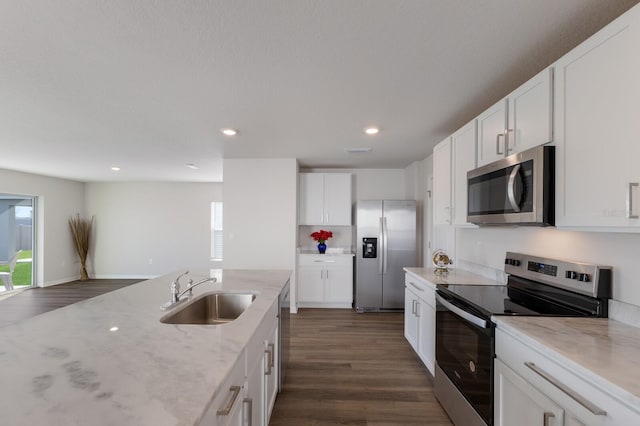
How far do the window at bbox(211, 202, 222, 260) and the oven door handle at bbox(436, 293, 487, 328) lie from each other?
19.7 ft

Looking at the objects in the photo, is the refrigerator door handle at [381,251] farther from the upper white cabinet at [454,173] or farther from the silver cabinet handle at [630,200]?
the silver cabinet handle at [630,200]

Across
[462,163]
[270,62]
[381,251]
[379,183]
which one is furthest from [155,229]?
[462,163]

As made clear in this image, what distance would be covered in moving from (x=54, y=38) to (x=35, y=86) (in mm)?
844

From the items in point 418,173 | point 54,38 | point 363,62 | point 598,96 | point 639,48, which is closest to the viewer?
point 639,48

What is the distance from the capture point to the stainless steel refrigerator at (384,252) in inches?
180

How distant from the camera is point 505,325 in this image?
57.0 inches

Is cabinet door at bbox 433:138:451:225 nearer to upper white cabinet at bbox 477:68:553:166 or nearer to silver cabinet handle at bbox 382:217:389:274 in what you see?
upper white cabinet at bbox 477:68:553:166

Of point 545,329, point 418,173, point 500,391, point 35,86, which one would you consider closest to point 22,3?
point 35,86

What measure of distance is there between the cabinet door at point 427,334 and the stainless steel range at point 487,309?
0.51ft

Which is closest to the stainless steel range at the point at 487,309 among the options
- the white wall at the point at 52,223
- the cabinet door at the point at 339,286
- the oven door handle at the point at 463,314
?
the oven door handle at the point at 463,314

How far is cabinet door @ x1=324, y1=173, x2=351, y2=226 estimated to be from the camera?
16.2ft

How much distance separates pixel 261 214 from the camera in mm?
4539

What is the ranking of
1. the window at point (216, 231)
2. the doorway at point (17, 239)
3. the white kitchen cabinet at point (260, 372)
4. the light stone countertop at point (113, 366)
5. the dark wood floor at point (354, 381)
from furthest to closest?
the window at point (216, 231) → the doorway at point (17, 239) → the dark wood floor at point (354, 381) → the white kitchen cabinet at point (260, 372) → the light stone countertop at point (113, 366)

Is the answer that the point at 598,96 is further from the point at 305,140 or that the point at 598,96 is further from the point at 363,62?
the point at 305,140
